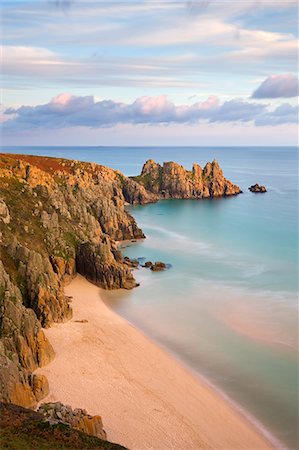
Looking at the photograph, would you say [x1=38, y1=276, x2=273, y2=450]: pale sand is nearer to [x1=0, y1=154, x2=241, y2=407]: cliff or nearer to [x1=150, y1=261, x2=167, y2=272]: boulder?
[x1=0, y1=154, x2=241, y2=407]: cliff

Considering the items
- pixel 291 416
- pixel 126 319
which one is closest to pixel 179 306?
pixel 126 319

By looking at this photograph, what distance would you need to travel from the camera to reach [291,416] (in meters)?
37.9

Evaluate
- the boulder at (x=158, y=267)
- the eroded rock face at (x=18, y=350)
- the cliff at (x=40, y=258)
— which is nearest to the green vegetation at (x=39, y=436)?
the eroded rock face at (x=18, y=350)

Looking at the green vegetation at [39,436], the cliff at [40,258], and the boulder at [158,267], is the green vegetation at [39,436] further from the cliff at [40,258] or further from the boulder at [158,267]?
the boulder at [158,267]

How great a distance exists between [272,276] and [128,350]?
32908 mm

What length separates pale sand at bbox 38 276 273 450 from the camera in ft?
113

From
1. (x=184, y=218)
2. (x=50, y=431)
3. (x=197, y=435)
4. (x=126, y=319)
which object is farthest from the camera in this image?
(x=184, y=218)

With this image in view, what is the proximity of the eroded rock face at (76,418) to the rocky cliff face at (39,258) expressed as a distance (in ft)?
12.3

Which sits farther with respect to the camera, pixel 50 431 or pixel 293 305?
pixel 293 305

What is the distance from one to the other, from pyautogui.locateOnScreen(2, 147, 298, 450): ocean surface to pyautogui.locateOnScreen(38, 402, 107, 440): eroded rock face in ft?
41.7

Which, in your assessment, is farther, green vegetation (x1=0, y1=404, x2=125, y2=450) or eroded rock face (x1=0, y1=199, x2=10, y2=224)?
eroded rock face (x1=0, y1=199, x2=10, y2=224)

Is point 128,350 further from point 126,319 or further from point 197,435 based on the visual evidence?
point 197,435

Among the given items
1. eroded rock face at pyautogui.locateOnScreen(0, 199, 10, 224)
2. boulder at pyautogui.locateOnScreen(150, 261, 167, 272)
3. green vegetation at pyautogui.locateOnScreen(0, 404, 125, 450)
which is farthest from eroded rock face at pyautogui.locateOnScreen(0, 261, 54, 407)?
boulder at pyautogui.locateOnScreen(150, 261, 167, 272)

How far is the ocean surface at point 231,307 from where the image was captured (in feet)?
137
